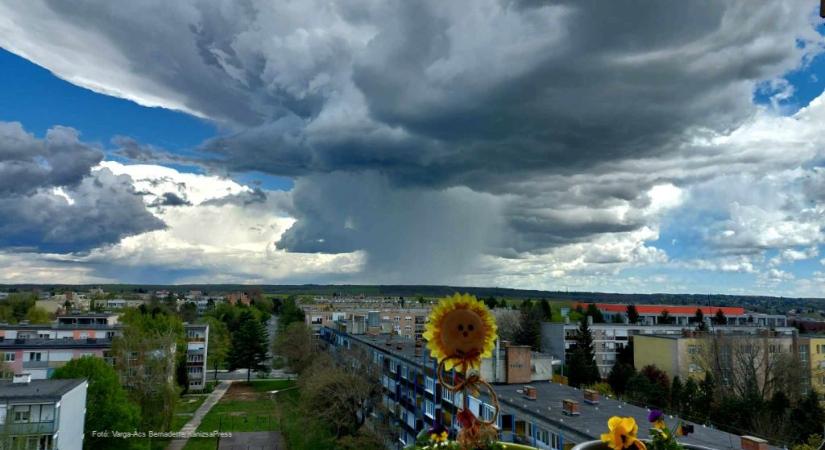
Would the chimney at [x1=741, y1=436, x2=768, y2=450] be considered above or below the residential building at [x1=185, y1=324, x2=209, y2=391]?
above

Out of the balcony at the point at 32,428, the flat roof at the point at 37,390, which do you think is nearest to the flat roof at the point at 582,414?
the balcony at the point at 32,428

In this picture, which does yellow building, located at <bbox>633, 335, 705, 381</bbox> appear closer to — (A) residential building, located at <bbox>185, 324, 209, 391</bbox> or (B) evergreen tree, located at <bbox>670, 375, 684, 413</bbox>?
(B) evergreen tree, located at <bbox>670, 375, 684, 413</bbox>

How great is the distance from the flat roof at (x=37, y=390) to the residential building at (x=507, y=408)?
875 inches

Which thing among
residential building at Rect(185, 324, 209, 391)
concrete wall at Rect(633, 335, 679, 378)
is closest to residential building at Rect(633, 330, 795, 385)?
concrete wall at Rect(633, 335, 679, 378)

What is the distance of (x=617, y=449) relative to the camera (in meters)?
5.59

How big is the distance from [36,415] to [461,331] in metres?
33.6

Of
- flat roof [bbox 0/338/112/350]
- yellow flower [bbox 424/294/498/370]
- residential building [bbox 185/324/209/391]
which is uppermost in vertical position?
yellow flower [bbox 424/294/498/370]

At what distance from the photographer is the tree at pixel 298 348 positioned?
71.5 metres

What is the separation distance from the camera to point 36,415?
31469 mm

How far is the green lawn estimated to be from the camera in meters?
54.2

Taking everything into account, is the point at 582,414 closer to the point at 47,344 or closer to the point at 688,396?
the point at 688,396

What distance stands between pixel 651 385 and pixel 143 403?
45.2 metres

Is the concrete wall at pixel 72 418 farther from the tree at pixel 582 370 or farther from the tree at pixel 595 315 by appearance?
the tree at pixel 595 315

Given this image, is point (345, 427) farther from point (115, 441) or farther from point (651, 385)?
point (651, 385)
